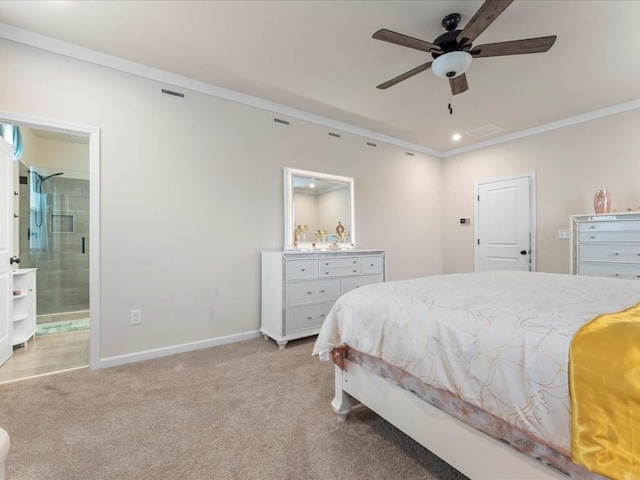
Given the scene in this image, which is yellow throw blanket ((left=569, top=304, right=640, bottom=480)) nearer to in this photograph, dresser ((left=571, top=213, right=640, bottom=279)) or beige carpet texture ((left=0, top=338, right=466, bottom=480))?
beige carpet texture ((left=0, top=338, right=466, bottom=480))

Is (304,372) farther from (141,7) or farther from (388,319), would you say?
(141,7)

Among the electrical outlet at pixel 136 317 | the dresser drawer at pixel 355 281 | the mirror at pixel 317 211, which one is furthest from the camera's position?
the mirror at pixel 317 211

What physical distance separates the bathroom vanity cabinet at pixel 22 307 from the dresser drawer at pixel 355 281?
340cm

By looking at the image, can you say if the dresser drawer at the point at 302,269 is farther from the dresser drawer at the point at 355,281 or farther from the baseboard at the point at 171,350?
the baseboard at the point at 171,350

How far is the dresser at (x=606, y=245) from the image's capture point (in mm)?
3137

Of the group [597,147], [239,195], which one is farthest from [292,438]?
[597,147]

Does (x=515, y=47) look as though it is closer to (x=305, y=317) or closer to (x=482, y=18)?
(x=482, y=18)

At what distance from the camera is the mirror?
369cm

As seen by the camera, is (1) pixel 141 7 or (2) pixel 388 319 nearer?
(2) pixel 388 319

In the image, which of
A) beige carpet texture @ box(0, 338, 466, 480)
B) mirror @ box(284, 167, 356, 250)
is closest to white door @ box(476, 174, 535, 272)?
mirror @ box(284, 167, 356, 250)

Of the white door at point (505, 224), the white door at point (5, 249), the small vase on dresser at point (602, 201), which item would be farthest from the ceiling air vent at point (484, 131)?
the white door at point (5, 249)

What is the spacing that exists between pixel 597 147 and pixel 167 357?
5.46 metres

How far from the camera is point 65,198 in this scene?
15.5 ft

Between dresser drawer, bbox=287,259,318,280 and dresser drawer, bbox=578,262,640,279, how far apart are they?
3.03m
